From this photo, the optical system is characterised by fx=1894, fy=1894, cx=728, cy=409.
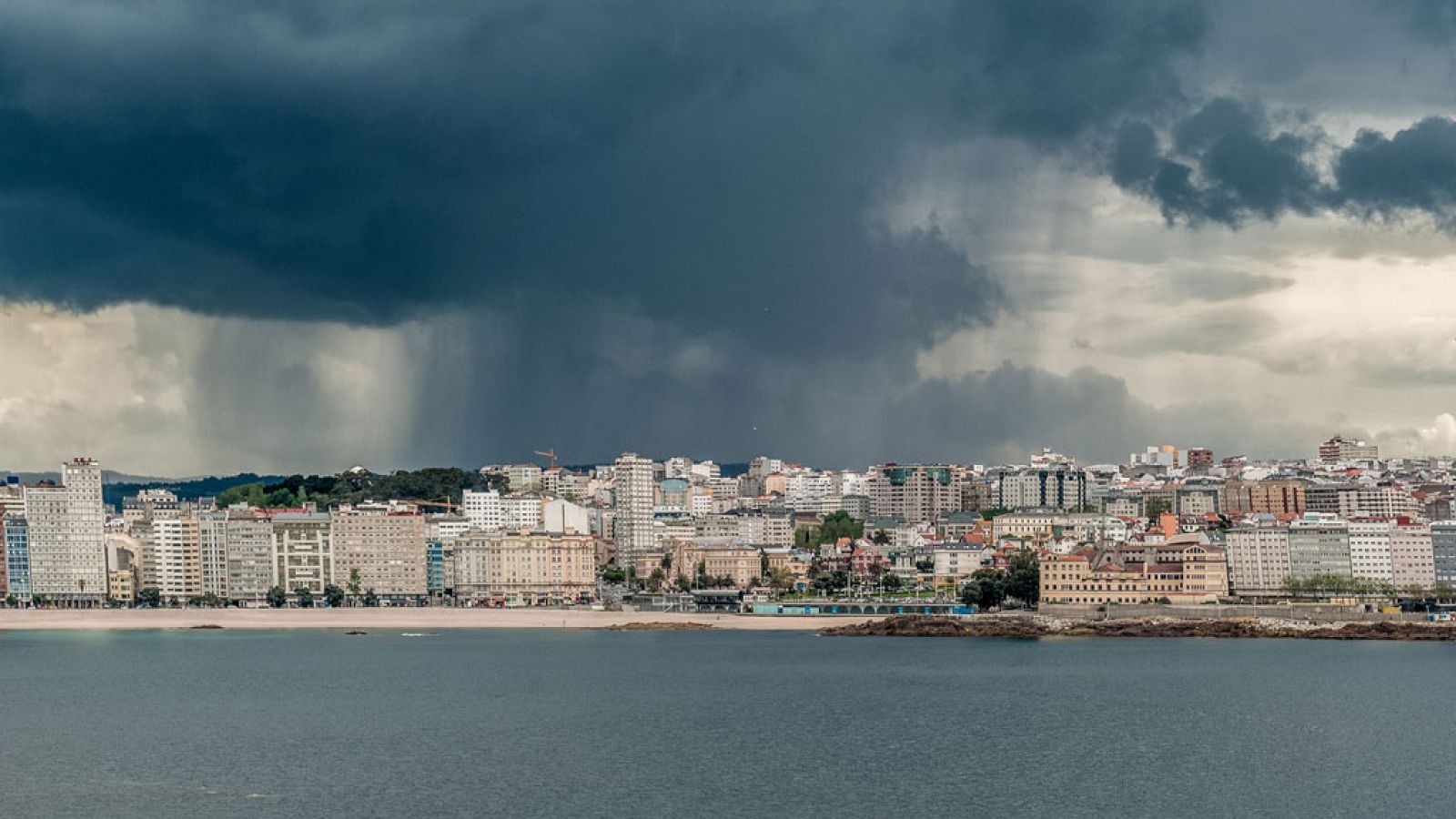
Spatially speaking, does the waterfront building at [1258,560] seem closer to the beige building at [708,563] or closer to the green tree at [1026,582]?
the green tree at [1026,582]

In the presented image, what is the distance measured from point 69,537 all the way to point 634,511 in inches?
1560

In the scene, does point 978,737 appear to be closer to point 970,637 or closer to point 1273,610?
point 970,637

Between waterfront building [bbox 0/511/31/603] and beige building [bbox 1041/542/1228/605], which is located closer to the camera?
beige building [bbox 1041/542/1228/605]

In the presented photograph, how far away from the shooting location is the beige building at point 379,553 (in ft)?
397

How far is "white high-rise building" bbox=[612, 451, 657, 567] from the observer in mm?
137250

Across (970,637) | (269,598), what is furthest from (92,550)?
(970,637)

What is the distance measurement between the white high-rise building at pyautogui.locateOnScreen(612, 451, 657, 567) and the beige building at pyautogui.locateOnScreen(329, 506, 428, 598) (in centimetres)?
1936

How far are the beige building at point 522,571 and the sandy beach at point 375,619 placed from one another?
22.4ft

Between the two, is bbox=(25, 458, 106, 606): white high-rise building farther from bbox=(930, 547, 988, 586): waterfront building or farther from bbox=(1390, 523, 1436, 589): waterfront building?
bbox=(1390, 523, 1436, 589): waterfront building

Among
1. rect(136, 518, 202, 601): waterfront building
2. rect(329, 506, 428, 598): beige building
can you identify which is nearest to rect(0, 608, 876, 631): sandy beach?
rect(329, 506, 428, 598): beige building

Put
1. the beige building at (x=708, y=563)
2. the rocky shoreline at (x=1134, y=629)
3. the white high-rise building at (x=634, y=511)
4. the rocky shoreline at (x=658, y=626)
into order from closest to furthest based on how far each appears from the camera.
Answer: the rocky shoreline at (x=1134, y=629) → the rocky shoreline at (x=658, y=626) → the beige building at (x=708, y=563) → the white high-rise building at (x=634, y=511)

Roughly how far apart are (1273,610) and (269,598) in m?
62.4

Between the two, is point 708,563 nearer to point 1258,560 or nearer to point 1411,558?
point 1258,560

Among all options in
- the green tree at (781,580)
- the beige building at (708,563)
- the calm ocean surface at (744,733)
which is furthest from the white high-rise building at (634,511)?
the calm ocean surface at (744,733)
